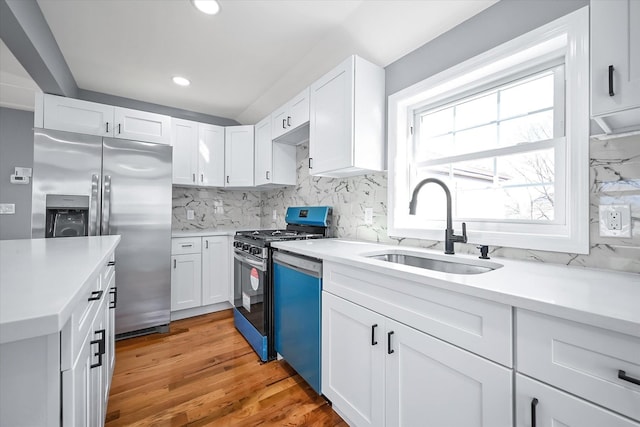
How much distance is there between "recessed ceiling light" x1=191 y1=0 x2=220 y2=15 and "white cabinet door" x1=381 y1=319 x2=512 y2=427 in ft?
6.99

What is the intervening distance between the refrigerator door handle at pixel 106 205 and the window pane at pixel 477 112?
9.48ft

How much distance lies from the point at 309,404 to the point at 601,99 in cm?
195

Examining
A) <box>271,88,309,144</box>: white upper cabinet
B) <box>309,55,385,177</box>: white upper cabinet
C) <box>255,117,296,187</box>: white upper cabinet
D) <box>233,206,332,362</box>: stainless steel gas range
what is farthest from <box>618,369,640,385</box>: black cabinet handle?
<box>255,117,296,187</box>: white upper cabinet

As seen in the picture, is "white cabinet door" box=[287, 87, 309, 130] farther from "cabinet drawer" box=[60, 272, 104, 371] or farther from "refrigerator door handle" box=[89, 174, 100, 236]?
"cabinet drawer" box=[60, 272, 104, 371]

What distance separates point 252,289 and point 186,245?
1157mm

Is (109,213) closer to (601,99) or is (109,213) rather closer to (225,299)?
(225,299)

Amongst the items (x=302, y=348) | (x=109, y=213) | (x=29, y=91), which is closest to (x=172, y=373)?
(x=302, y=348)

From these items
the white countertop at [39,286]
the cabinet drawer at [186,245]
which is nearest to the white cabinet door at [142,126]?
the cabinet drawer at [186,245]

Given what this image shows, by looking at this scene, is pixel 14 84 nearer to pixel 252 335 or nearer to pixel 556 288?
pixel 252 335

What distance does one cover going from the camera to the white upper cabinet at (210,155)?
3.26m

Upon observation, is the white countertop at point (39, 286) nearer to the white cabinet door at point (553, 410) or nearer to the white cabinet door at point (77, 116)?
the white cabinet door at point (553, 410)

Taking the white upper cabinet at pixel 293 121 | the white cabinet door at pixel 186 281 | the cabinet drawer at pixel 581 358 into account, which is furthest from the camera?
the white cabinet door at pixel 186 281

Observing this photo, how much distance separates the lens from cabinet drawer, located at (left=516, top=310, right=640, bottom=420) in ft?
1.97

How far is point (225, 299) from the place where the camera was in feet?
10.5
